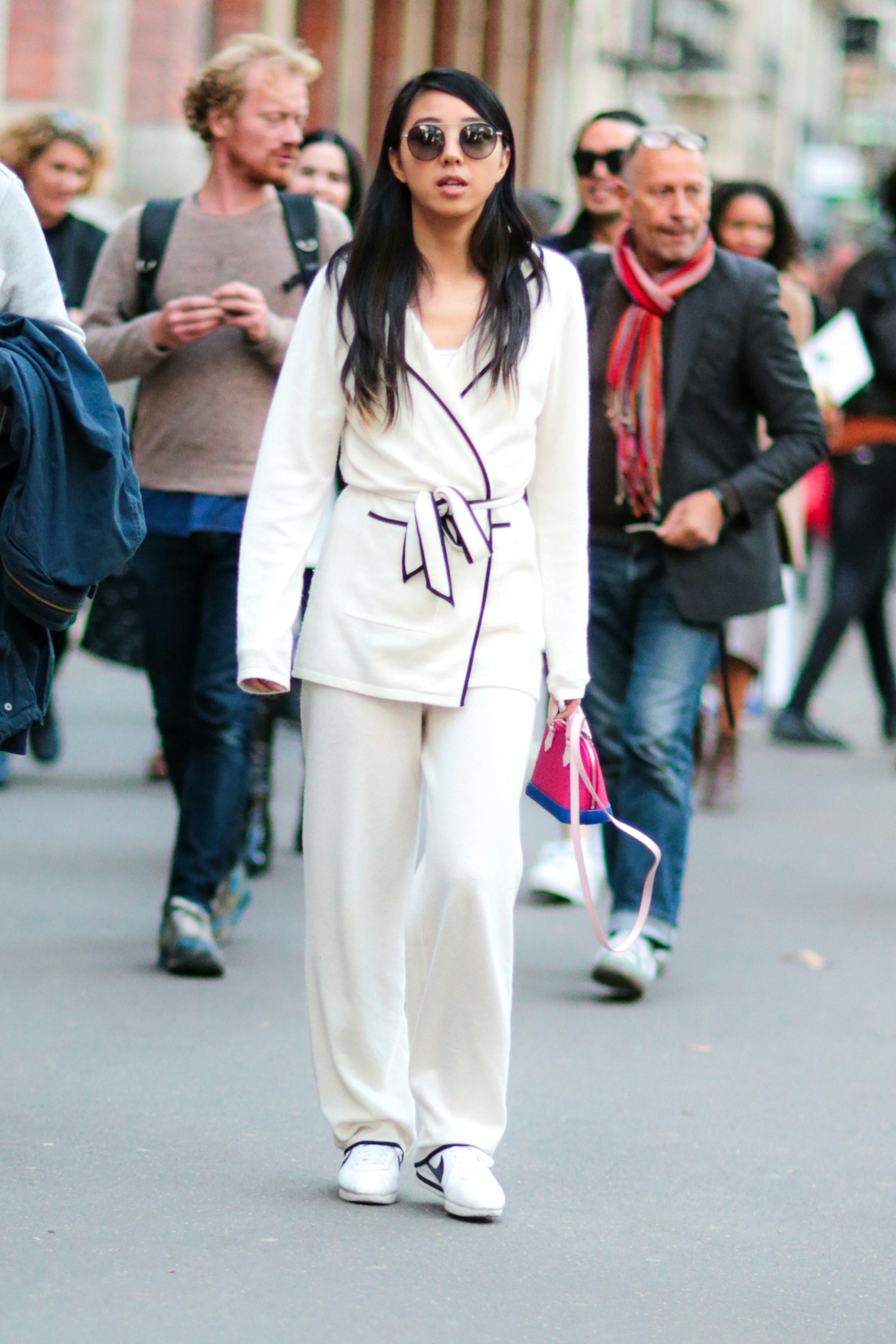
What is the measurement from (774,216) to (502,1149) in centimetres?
468

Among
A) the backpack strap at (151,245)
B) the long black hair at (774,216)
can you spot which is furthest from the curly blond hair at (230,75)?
the long black hair at (774,216)

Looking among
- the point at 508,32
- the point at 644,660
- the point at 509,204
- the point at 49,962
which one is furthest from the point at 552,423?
the point at 508,32

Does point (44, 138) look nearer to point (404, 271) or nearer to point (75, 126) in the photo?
point (75, 126)

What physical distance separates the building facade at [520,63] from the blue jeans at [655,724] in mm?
8839

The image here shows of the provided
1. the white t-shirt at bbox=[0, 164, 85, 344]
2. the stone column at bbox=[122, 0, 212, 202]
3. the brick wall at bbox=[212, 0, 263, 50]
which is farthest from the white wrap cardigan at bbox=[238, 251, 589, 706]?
the brick wall at bbox=[212, 0, 263, 50]

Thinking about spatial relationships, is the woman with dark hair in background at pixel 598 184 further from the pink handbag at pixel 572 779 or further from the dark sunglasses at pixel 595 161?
the pink handbag at pixel 572 779

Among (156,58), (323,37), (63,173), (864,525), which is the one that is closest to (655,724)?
(63,173)

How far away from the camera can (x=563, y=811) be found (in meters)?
4.31

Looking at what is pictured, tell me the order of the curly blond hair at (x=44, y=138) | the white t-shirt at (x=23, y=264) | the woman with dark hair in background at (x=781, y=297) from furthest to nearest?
the woman with dark hair in background at (x=781, y=297) < the curly blond hair at (x=44, y=138) < the white t-shirt at (x=23, y=264)

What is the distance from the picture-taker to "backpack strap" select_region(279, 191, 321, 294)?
6.05 meters

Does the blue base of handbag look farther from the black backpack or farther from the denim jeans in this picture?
the black backpack

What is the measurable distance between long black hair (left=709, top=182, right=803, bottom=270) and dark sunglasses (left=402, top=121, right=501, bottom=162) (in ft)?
14.6

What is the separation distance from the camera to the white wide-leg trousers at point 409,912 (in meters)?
4.06

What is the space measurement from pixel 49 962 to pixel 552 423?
100 inches
